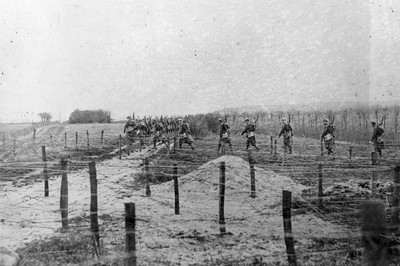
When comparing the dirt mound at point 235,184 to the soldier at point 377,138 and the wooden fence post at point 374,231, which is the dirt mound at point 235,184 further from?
the soldier at point 377,138

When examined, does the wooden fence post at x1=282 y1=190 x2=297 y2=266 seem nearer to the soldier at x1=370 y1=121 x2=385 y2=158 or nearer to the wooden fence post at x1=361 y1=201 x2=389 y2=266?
the wooden fence post at x1=361 y1=201 x2=389 y2=266

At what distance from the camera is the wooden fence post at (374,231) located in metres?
3.43

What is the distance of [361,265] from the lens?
585cm

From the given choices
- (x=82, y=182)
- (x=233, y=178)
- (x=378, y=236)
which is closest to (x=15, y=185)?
(x=82, y=182)

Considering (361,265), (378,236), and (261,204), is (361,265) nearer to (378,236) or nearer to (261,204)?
(378,236)

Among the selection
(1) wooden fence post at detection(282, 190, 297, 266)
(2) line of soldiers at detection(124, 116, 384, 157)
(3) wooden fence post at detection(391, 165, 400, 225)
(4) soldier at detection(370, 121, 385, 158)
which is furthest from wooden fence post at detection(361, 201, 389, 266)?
(4) soldier at detection(370, 121, 385, 158)

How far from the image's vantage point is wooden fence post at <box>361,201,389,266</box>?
3432mm

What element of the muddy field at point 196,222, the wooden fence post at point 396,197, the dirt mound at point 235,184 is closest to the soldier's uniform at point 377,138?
Result: the muddy field at point 196,222

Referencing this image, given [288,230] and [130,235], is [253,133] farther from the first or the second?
[130,235]

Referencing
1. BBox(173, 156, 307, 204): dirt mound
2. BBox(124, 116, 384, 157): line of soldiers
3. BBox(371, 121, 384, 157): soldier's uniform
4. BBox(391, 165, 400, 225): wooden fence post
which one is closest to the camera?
BBox(391, 165, 400, 225): wooden fence post

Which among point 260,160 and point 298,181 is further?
point 260,160

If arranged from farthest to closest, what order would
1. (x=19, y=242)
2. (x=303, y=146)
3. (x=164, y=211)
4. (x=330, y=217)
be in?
(x=303, y=146) < (x=164, y=211) < (x=330, y=217) < (x=19, y=242)

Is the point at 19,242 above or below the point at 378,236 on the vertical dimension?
below

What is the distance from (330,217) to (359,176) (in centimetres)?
649
